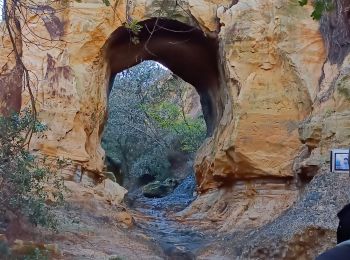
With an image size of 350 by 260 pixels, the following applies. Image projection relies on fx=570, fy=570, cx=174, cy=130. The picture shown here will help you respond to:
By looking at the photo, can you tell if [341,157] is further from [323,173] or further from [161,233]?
[161,233]


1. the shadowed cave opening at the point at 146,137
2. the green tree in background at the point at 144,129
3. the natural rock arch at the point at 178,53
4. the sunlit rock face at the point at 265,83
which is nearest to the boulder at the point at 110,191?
the sunlit rock face at the point at 265,83

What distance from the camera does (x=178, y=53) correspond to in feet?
49.2

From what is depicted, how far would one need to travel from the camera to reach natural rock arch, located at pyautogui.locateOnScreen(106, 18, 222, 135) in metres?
13.6

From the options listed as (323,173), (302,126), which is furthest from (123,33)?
(323,173)

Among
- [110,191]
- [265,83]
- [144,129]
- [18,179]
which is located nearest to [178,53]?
[265,83]

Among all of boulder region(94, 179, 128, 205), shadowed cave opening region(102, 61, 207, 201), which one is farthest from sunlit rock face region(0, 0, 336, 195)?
shadowed cave opening region(102, 61, 207, 201)

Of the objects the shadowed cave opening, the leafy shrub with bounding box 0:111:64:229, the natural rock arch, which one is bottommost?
the shadowed cave opening

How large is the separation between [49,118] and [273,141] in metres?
4.55

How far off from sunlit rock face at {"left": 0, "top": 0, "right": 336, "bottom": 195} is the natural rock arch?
777 mm

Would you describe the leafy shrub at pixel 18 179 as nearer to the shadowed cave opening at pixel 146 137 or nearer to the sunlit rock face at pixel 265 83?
the sunlit rock face at pixel 265 83

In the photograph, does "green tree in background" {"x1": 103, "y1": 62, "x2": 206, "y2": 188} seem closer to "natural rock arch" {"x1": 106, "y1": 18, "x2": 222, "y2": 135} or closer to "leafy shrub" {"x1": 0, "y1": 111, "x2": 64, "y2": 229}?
"natural rock arch" {"x1": 106, "y1": 18, "x2": 222, "y2": 135}

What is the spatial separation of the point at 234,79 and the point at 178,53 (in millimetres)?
3055

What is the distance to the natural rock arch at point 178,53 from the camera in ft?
44.7

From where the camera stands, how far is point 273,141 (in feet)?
38.3
